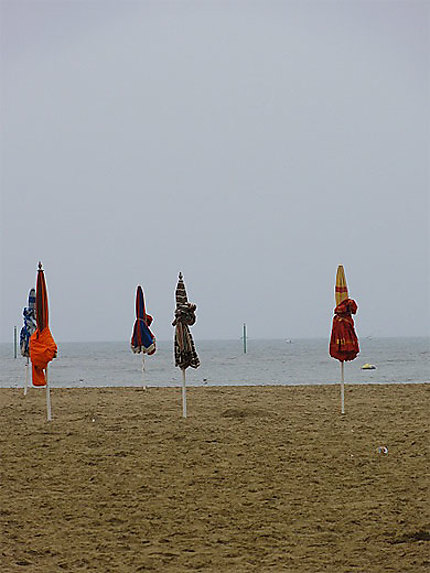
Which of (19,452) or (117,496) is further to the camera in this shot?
(19,452)

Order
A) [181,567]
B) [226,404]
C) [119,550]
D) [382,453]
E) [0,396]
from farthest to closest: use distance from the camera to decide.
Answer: [0,396] < [226,404] < [382,453] < [119,550] < [181,567]

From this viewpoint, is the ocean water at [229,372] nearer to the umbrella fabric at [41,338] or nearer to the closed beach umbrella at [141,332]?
the closed beach umbrella at [141,332]

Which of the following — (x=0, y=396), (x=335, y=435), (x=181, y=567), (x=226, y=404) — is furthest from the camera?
(x=0, y=396)

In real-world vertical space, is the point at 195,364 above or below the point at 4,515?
above

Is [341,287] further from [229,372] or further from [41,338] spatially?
[229,372]

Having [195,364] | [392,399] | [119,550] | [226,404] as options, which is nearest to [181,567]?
[119,550]

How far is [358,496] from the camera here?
278 inches

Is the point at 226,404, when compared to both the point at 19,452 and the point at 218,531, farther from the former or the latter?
the point at 218,531

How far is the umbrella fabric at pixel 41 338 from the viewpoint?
10352 millimetres

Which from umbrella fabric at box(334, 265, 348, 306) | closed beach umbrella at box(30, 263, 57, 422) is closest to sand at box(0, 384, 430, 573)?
closed beach umbrella at box(30, 263, 57, 422)

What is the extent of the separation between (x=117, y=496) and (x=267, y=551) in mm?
1979

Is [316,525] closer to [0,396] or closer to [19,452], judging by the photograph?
[19,452]

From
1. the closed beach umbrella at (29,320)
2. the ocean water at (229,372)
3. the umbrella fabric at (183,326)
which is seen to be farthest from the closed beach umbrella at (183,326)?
the ocean water at (229,372)

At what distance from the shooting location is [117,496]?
23.5ft
